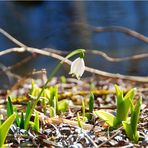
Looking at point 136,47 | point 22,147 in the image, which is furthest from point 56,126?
point 136,47

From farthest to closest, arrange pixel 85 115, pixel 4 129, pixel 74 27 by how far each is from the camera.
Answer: pixel 74 27, pixel 85 115, pixel 4 129

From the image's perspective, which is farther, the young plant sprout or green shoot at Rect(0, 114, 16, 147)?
the young plant sprout

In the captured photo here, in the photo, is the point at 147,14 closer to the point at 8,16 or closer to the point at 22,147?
the point at 8,16

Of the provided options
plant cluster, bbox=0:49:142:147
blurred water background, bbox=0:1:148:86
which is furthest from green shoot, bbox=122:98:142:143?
blurred water background, bbox=0:1:148:86

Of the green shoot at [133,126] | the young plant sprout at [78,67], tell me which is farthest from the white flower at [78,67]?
the green shoot at [133,126]

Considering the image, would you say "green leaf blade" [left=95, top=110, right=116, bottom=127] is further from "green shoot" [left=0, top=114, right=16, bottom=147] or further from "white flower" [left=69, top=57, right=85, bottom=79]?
"green shoot" [left=0, top=114, right=16, bottom=147]

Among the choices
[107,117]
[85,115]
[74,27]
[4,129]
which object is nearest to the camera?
[4,129]

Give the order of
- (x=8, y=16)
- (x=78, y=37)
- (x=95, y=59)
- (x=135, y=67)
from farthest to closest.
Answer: (x=8, y=16) < (x=78, y=37) < (x=95, y=59) < (x=135, y=67)

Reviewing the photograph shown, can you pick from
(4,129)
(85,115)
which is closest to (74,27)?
(85,115)

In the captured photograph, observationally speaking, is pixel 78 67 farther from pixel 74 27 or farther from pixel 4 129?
pixel 74 27
